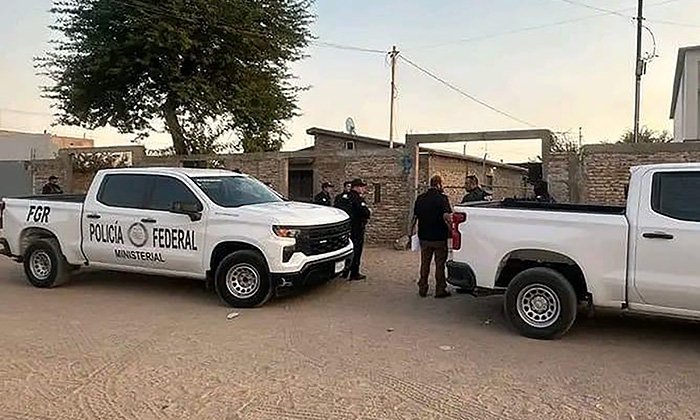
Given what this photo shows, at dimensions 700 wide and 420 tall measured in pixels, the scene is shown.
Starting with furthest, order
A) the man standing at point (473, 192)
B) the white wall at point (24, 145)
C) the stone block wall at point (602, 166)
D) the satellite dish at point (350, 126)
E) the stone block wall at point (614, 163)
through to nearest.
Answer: the white wall at point (24, 145) < the satellite dish at point (350, 126) < the stone block wall at point (614, 163) < the stone block wall at point (602, 166) < the man standing at point (473, 192)

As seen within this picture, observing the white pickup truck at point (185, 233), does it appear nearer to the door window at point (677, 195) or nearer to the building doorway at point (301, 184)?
the door window at point (677, 195)

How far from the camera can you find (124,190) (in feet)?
30.2

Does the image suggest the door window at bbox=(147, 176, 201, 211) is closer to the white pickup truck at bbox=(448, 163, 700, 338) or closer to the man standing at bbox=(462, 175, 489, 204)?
the white pickup truck at bbox=(448, 163, 700, 338)

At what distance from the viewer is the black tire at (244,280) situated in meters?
7.98

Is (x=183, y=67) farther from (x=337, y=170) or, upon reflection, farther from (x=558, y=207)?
(x=558, y=207)

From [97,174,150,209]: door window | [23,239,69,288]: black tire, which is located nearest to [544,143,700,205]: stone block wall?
[97,174,150,209]: door window

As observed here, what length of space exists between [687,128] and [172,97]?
19.3 m

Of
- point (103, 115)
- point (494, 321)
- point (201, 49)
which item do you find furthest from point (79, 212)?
point (103, 115)

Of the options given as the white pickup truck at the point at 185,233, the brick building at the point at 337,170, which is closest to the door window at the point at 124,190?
the white pickup truck at the point at 185,233

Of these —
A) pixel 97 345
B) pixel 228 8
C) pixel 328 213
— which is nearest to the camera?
pixel 97 345

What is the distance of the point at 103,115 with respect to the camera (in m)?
22.4

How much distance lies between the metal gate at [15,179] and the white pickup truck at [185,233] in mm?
11740

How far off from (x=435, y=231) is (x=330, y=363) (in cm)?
346

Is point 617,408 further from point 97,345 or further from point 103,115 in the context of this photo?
point 103,115
